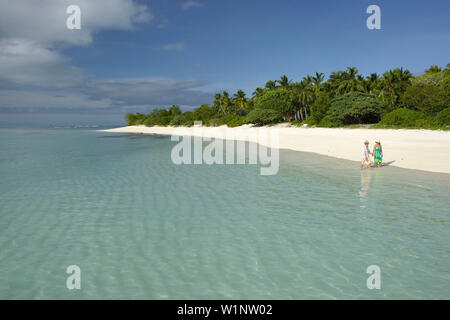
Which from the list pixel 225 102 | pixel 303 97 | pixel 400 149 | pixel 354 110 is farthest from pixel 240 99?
pixel 400 149

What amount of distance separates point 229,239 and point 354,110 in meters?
52.1

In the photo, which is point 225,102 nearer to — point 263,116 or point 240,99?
point 240,99

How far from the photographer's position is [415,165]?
756 inches

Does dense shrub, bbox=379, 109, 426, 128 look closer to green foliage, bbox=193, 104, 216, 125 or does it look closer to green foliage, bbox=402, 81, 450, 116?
green foliage, bbox=402, 81, 450, 116

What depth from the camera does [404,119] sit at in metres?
43.2

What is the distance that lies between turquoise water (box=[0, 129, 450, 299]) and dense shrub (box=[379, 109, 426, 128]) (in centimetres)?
2990

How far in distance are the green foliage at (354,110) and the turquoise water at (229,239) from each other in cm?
4186

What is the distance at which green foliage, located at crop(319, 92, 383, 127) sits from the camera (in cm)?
5378

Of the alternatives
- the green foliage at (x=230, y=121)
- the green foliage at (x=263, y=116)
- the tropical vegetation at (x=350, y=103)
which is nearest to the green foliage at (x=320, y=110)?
the tropical vegetation at (x=350, y=103)

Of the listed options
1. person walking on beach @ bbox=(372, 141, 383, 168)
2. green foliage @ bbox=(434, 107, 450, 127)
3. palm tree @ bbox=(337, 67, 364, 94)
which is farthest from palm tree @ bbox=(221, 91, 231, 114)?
person walking on beach @ bbox=(372, 141, 383, 168)

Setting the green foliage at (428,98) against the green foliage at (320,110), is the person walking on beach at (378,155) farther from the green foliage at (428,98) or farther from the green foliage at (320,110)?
the green foliage at (320,110)

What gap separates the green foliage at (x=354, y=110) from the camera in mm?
53781
